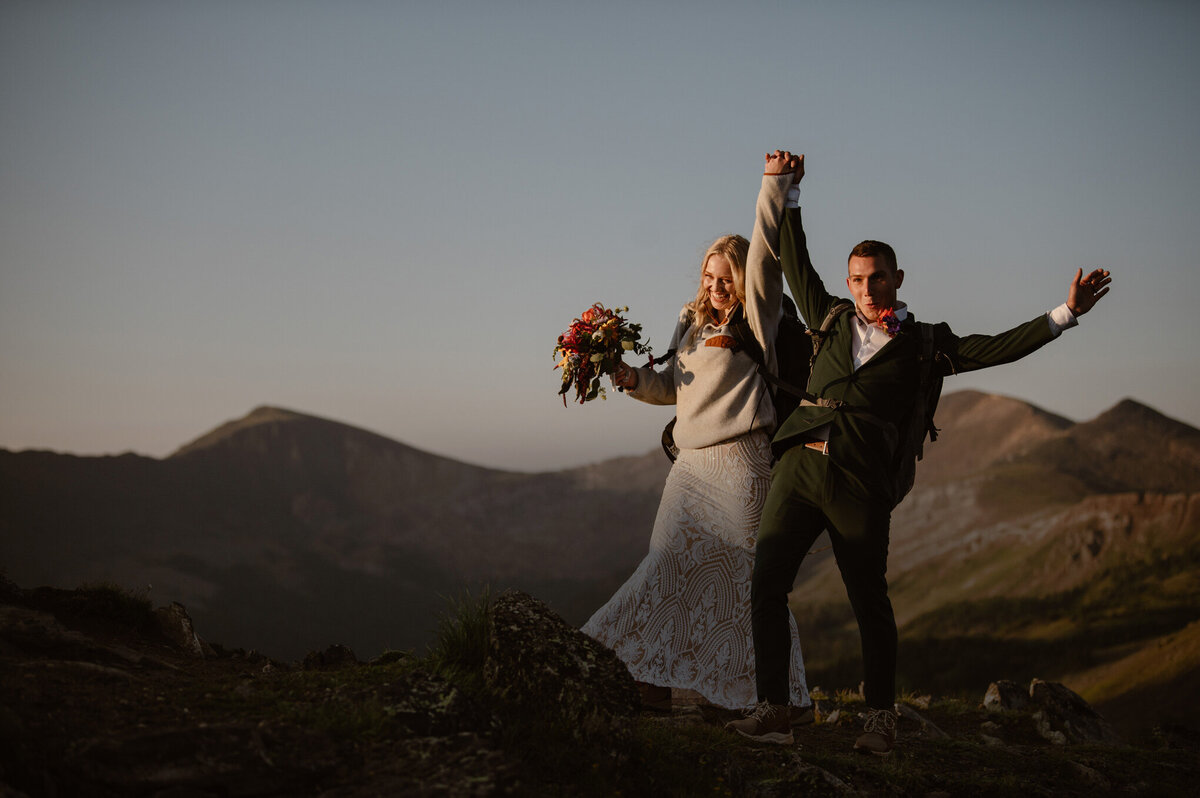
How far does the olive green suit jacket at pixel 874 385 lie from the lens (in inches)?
209

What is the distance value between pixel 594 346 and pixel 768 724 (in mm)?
2682

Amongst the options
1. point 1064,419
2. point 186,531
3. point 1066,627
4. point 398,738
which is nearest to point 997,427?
point 1064,419

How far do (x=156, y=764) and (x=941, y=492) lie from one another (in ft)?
130

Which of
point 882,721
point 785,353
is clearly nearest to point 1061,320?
point 785,353

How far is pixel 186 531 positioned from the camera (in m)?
48.7

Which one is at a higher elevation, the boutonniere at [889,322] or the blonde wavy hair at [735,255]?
the blonde wavy hair at [735,255]

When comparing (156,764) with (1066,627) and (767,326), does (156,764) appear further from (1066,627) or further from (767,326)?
(1066,627)

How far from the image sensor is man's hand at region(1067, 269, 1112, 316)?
Result: 17.4 feet

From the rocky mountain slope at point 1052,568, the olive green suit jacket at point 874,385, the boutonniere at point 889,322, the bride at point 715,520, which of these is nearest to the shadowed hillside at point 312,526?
the rocky mountain slope at point 1052,568

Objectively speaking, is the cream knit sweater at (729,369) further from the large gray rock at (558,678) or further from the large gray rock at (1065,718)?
the large gray rock at (1065,718)

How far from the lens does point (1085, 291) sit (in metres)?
5.34

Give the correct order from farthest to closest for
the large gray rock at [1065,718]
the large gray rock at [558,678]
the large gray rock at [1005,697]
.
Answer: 1. the large gray rock at [1005,697]
2. the large gray rock at [1065,718]
3. the large gray rock at [558,678]

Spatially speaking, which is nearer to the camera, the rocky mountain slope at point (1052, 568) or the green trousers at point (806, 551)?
the green trousers at point (806, 551)

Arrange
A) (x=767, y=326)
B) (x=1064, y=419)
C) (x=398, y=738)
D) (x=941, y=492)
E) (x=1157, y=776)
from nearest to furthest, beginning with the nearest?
(x=398, y=738) → (x=767, y=326) → (x=1157, y=776) → (x=941, y=492) → (x=1064, y=419)
